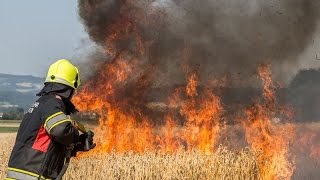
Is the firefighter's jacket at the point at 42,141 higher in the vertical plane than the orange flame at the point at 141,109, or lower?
lower

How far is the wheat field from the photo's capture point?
1003 cm

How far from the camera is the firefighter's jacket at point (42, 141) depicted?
5.02 m

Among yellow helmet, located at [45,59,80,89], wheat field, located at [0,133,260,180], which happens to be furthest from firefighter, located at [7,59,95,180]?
wheat field, located at [0,133,260,180]

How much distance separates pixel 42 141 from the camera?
16.7 ft

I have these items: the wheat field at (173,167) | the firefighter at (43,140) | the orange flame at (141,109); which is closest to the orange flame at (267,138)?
the orange flame at (141,109)

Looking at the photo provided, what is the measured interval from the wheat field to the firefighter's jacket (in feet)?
16.2

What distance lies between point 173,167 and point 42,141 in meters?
5.38

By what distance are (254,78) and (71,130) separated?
1670cm

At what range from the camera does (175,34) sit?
19.9m

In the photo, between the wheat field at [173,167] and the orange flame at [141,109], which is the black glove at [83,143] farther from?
the orange flame at [141,109]

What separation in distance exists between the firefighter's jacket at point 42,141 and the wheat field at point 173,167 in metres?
4.93

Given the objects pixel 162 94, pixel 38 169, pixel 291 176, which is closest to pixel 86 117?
pixel 162 94

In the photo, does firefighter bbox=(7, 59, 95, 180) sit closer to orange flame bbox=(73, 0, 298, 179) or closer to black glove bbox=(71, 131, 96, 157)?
black glove bbox=(71, 131, 96, 157)

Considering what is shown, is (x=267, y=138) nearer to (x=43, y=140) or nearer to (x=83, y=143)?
(x=83, y=143)
